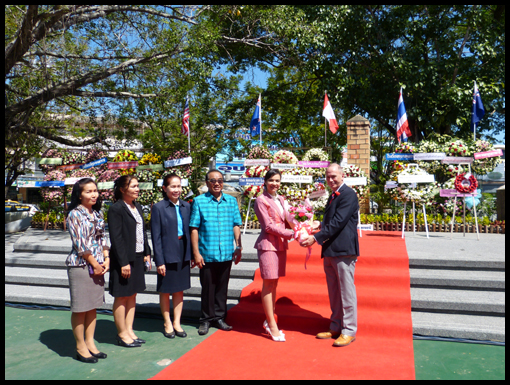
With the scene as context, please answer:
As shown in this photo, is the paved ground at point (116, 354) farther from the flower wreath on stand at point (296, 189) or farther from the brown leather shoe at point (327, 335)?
the flower wreath on stand at point (296, 189)

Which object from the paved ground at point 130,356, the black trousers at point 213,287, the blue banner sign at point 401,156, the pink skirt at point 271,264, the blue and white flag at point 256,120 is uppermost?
the blue and white flag at point 256,120

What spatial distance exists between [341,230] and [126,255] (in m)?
2.19

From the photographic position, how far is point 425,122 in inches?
591

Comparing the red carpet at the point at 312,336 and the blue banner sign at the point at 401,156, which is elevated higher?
the blue banner sign at the point at 401,156

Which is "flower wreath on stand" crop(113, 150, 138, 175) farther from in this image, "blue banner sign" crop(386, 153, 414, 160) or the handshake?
the handshake

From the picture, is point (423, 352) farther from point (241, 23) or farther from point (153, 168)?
point (241, 23)

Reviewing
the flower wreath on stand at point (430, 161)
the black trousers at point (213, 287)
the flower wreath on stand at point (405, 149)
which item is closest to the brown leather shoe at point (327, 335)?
the black trousers at point (213, 287)

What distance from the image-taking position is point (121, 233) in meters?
4.09

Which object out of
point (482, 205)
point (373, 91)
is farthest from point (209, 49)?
point (482, 205)

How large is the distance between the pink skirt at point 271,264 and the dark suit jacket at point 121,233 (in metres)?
1.34

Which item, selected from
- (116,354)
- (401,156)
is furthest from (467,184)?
(116,354)

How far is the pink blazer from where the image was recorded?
4.17 metres

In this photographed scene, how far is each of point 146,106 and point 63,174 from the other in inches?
122

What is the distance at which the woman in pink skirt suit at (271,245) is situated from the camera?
13.7ft
